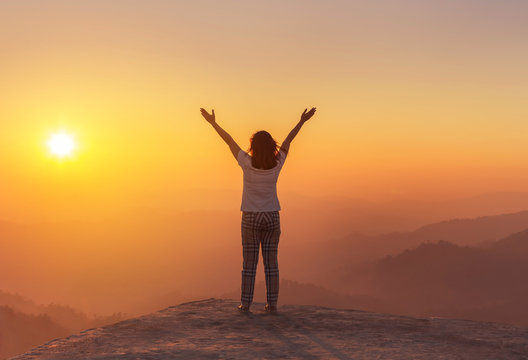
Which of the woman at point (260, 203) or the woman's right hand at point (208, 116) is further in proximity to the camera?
the woman's right hand at point (208, 116)

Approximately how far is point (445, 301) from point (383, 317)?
196 meters

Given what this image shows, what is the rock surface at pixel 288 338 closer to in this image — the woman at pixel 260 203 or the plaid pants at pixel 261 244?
the plaid pants at pixel 261 244

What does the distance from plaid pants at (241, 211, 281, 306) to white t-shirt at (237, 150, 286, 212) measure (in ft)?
0.37

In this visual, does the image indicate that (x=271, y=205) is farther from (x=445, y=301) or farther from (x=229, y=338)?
(x=445, y=301)

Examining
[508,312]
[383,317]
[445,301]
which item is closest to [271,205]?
[383,317]

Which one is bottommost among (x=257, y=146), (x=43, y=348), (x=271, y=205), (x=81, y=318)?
(x=81, y=318)

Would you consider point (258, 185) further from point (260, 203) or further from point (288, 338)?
point (288, 338)

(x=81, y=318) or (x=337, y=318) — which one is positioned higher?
(x=337, y=318)

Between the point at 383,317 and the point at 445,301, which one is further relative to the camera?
the point at 445,301

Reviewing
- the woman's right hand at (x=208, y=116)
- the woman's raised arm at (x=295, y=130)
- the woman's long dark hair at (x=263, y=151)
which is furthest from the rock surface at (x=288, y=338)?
the woman's right hand at (x=208, y=116)

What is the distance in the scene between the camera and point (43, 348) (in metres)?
5.79

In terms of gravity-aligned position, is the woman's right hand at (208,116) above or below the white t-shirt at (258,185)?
above

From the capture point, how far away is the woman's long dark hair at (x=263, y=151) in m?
7.29

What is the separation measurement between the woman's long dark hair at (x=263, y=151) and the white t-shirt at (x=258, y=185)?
0.07m
